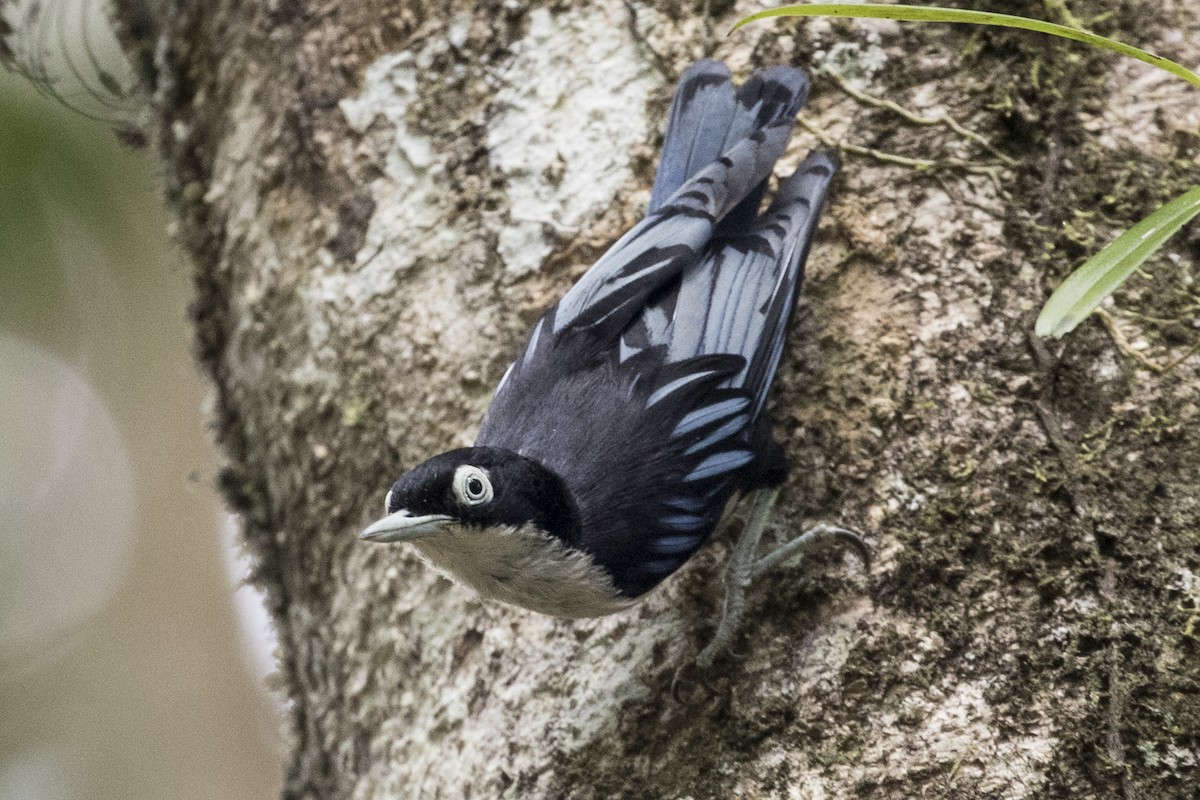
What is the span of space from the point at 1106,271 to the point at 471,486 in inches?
51.3

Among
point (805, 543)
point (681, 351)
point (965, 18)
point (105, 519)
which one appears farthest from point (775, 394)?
point (105, 519)

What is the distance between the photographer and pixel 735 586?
2.51 metres

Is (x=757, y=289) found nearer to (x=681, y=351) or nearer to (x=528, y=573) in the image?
(x=681, y=351)

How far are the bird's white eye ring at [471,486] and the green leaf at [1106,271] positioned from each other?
115 centimetres

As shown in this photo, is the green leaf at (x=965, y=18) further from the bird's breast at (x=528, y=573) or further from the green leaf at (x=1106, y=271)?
the bird's breast at (x=528, y=573)

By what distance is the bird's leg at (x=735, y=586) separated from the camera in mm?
2480

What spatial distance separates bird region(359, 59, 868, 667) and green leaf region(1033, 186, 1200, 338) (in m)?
0.73

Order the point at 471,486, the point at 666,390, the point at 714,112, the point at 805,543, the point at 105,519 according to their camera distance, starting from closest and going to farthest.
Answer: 1. the point at 471,486
2. the point at 805,543
3. the point at 666,390
4. the point at 714,112
5. the point at 105,519

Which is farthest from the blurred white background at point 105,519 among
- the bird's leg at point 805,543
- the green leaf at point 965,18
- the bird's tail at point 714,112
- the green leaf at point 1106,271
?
the green leaf at point 1106,271

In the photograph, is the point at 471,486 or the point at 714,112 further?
the point at 714,112

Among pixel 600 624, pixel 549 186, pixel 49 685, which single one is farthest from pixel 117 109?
pixel 49 685

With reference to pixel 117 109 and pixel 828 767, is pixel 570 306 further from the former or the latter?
pixel 117 109

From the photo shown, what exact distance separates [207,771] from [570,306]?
5275 mm

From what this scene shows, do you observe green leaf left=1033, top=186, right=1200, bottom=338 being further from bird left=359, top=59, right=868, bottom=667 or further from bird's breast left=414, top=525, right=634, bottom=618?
bird's breast left=414, top=525, right=634, bottom=618
